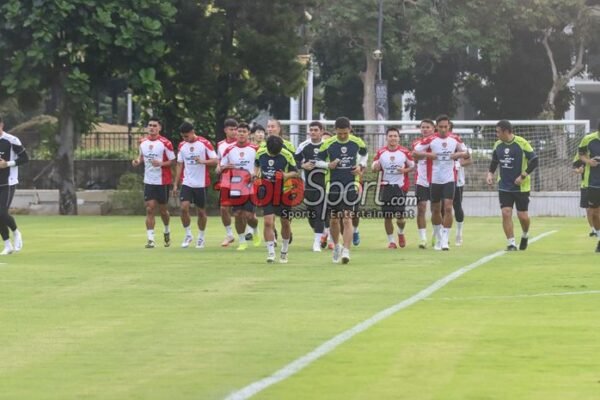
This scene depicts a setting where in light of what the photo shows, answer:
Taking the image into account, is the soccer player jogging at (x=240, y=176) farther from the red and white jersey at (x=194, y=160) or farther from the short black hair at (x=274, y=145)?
the short black hair at (x=274, y=145)

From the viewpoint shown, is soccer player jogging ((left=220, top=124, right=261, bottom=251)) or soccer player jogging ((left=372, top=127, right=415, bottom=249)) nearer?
soccer player jogging ((left=220, top=124, right=261, bottom=251))

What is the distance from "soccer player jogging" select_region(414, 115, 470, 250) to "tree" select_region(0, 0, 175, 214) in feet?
56.0

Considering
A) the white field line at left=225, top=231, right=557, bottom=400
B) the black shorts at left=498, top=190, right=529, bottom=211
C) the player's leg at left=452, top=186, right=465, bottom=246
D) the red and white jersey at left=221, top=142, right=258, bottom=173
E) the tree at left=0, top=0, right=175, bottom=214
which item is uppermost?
the tree at left=0, top=0, right=175, bottom=214

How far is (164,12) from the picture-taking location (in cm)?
4091

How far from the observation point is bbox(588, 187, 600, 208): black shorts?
24578mm

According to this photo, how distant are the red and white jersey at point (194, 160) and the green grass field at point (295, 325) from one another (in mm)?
2179

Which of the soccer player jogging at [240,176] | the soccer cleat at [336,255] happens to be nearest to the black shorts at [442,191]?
the soccer player jogging at [240,176]

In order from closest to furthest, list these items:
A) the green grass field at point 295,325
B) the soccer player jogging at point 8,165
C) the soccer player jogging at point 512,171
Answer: the green grass field at point 295,325 < the soccer player jogging at point 8,165 < the soccer player jogging at point 512,171

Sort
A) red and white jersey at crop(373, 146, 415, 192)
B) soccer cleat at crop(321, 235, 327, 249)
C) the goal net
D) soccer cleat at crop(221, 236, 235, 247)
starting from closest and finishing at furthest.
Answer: soccer cleat at crop(321, 235, 327, 249), red and white jersey at crop(373, 146, 415, 192), soccer cleat at crop(221, 236, 235, 247), the goal net

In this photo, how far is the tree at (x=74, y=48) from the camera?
39750 millimetres

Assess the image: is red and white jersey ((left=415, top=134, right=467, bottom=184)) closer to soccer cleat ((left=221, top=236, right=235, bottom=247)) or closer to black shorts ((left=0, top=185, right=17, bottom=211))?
soccer cleat ((left=221, top=236, right=235, bottom=247))

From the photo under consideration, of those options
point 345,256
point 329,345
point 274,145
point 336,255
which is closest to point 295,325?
point 329,345

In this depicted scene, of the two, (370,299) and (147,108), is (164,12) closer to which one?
(147,108)

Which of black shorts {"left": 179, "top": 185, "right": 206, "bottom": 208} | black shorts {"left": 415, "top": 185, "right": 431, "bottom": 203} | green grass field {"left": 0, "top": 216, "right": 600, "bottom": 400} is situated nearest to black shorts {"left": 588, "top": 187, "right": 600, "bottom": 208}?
green grass field {"left": 0, "top": 216, "right": 600, "bottom": 400}
